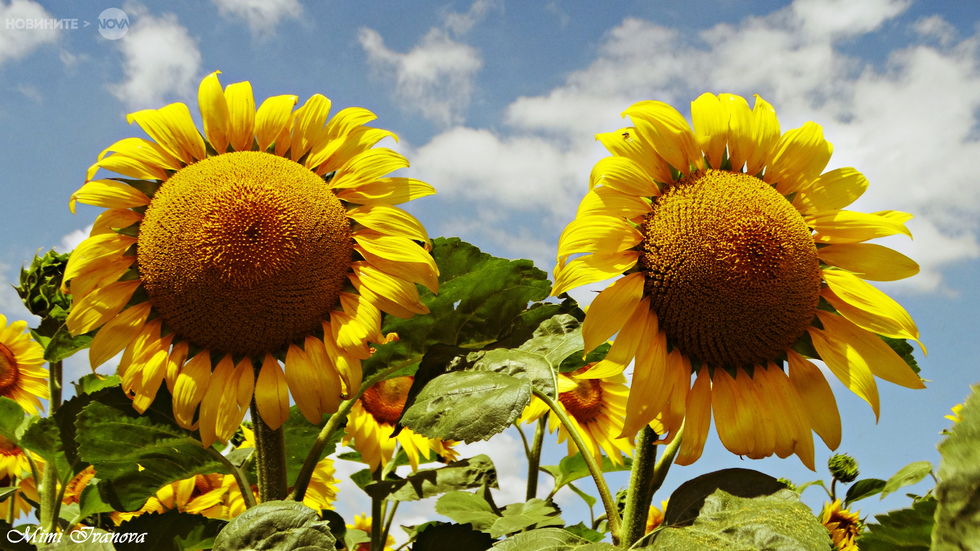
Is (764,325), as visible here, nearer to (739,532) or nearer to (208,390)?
(739,532)

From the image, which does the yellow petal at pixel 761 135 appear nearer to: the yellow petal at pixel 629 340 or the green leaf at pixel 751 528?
the yellow petal at pixel 629 340

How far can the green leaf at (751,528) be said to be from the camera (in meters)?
1.21

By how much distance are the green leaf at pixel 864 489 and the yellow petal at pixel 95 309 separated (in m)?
2.47

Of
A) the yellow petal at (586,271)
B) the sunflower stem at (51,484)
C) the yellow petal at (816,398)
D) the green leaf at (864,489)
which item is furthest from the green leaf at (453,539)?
the green leaf at (864,489)

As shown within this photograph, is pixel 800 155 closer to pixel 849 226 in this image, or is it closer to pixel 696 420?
pixel 849 226

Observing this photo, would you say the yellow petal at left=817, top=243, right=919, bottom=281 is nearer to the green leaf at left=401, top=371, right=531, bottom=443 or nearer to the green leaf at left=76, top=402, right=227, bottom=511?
the green leaf at left=401, top=371, right=531, bottom=443

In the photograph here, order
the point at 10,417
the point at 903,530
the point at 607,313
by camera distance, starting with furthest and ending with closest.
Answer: the point at 10,417 < the point at 607,313 < the point at 903,530

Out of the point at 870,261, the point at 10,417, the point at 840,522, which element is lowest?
the point at 840,522

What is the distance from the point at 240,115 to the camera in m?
1.68

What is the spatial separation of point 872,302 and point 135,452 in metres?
1.76

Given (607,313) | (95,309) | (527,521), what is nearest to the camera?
(607,313)

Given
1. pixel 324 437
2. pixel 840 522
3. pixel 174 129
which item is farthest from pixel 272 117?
pixel 840 522

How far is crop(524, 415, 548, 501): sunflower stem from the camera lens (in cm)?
267

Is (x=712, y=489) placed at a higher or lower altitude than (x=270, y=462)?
lower
